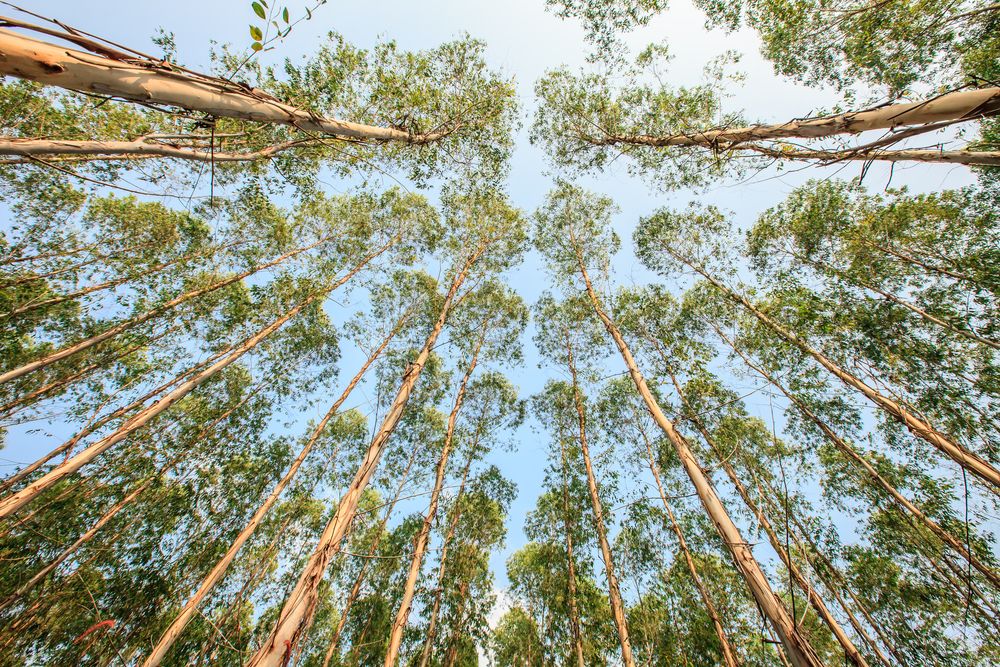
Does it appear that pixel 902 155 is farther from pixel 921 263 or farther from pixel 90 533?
pixel 90 533

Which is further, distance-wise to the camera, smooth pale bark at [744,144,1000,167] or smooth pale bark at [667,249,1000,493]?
smooth pale bark at [667,249,1000,493]

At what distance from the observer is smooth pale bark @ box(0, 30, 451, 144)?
146cm

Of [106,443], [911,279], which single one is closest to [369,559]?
[106,443]

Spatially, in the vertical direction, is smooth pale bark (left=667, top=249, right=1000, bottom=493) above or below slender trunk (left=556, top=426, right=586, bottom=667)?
above

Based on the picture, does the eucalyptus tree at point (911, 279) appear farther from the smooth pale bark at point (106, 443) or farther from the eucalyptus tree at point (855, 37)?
the smooth pale bark at point (106, 443)

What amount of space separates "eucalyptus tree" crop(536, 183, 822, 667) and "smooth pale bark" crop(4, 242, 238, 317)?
31.1 ft

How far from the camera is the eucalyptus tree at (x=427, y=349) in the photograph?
215 cm

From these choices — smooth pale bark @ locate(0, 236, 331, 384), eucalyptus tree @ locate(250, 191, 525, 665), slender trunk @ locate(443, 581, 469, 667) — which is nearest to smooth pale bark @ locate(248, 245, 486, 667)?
eucalyptus tree @ locate(250, 191, 525, 665)

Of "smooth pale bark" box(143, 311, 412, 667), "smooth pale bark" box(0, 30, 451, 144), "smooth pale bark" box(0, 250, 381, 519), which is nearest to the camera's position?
"smooth pale bark" box(0, 30, 451, 144)

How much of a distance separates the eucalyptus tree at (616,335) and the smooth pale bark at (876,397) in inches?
83.3

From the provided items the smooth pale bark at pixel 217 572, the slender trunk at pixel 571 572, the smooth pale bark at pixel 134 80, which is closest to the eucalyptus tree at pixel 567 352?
the slender trunk at pixel 571 572

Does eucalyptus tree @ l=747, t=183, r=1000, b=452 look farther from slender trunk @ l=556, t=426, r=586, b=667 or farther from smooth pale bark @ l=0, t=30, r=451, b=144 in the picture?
smooth pale bark @ l=0, t=30, r=451, b=144

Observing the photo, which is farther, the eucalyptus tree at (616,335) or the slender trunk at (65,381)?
the slender trunk at (65,381)

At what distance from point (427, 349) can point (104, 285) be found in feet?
31.3
